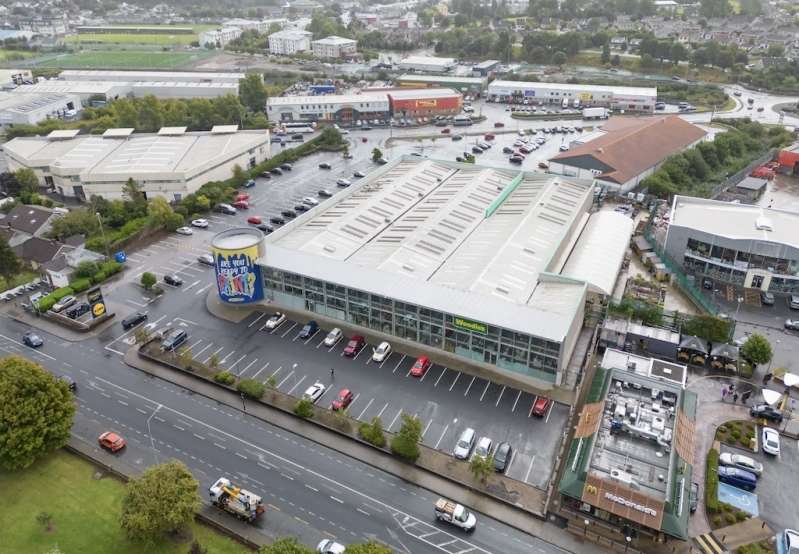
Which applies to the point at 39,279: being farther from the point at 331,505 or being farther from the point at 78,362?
the point at 331,505

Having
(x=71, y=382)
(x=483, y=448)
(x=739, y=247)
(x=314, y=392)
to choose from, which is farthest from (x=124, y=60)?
(x=483, y=448)

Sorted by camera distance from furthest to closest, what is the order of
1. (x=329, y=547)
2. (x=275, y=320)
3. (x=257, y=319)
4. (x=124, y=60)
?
(x=124, y=60)
(x=257, y=319)
(x=275, y=320)
(x=329, y=547)

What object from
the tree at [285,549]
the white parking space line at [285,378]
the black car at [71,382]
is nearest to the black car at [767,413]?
the tree at [285,549]

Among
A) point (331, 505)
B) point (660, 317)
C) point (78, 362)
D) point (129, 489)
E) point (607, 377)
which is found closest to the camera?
point (129, 489)

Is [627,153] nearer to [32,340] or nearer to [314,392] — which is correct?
[314,392]

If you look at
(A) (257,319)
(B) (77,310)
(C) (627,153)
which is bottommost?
(A) (257,319)

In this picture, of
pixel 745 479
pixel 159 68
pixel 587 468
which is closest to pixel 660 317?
pixel 745 479
